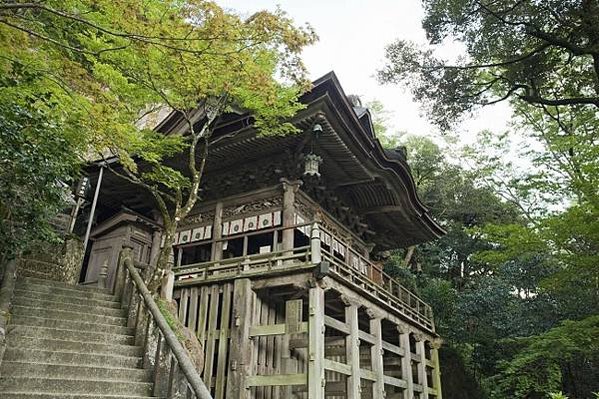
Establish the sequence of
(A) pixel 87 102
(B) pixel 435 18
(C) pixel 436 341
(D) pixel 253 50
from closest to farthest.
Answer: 1. (A) pixel 87 102
2. (D) pixel 253 50
3. (B) pixel 435 18
4. (C) pixel 436 341

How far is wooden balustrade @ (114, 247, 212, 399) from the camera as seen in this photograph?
5.41 metres

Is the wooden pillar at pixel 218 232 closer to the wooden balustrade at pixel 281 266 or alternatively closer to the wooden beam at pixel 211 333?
the wooden balustrade at pixel 281 266

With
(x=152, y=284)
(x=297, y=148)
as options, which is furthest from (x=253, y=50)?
(x=152, y=284)

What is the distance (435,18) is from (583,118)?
7.12 meters

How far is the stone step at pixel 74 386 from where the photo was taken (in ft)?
16.5

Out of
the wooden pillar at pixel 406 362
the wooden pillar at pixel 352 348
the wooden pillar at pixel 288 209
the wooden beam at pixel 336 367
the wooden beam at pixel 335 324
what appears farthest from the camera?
the wooden pillar at pixel 406 362

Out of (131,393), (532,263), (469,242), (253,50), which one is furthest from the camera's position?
(469,242)

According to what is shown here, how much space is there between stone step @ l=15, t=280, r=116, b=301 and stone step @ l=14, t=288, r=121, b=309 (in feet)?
0.34

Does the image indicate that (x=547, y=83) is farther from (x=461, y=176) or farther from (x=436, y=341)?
(x=461, y=176)

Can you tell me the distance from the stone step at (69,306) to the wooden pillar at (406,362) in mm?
8269

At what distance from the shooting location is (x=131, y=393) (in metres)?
5.68

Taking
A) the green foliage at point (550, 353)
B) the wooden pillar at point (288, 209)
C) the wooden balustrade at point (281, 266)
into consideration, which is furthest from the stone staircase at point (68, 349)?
the green foliage at point (550, 353)

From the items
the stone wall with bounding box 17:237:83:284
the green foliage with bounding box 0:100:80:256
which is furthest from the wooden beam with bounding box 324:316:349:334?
the stone wall with bounding box 17:237:83:284

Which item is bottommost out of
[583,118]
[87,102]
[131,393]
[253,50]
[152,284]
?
[131,393]
